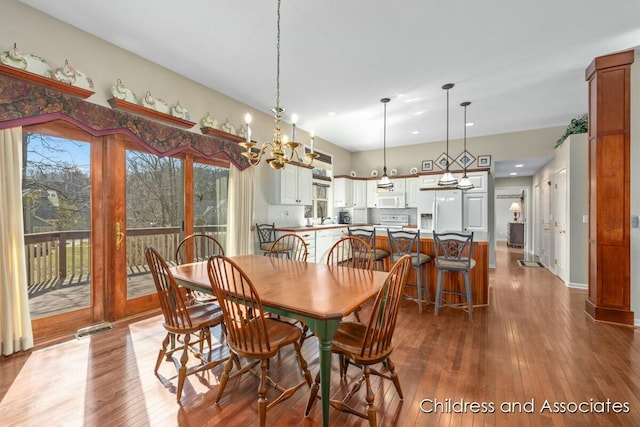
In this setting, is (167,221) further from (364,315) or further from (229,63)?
(364,315)

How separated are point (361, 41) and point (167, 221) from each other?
3.23 metres

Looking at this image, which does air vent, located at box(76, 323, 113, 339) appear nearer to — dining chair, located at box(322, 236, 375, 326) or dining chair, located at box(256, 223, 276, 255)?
dining chair, located at box(256, 223, 276, 255)

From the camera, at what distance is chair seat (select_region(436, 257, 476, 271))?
327cm

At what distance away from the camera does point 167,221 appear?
3.72 metres

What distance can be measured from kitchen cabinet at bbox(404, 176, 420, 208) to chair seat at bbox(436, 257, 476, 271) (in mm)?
3654

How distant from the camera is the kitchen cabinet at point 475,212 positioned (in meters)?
5.88

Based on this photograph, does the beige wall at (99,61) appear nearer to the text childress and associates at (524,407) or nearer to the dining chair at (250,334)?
the dining chair at (250,334)

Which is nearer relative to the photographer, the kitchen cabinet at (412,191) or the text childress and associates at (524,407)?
the text childress and associates at (524,407)

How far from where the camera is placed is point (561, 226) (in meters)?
5.23

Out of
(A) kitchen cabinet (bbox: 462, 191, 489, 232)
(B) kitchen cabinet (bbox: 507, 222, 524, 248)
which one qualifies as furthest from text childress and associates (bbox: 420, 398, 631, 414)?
(B) kitchen cabinet (bbox: 507, 222, 524, 248)

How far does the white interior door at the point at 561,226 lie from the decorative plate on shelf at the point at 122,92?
6.78 metres

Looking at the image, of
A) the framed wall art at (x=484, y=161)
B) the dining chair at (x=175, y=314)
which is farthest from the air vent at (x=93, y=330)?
the framed wall art at (x=484, y=161)

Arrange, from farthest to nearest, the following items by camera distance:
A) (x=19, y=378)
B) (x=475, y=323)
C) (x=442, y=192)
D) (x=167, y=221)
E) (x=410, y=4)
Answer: (x=442, y=192)
(x=167, y=221)
(x=475, y=323)
(x=410, y=4)
(x=19, y=378)

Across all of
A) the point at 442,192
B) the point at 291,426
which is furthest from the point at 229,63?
the point at 442,192
